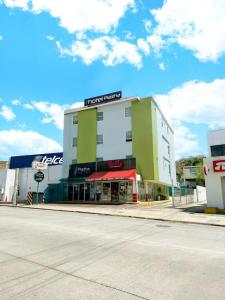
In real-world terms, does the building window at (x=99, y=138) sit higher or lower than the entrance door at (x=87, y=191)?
higher

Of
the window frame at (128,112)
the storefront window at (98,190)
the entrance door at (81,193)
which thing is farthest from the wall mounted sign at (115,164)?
the window frame at (128,112)

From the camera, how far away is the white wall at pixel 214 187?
2408cm

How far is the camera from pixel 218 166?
78.7 ft

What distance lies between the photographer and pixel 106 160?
3988cm

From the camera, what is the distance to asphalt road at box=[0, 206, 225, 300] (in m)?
5.28

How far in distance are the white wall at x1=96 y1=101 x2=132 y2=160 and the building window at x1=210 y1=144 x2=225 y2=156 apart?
13577 millimetres

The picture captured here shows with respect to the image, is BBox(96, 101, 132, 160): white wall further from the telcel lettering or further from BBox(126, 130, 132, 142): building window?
the telcel lettering

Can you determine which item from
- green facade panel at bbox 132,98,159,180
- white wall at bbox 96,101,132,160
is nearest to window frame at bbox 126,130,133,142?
white wall at bbox 96,101,132,160

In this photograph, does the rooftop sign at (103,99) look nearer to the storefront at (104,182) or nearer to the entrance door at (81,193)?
the storefront at (104,182)

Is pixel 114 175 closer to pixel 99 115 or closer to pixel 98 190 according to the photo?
pixel 98 190

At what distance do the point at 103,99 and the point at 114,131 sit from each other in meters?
6.14

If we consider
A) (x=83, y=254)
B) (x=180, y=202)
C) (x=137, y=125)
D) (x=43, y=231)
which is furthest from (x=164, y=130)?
(x=83, y=254)

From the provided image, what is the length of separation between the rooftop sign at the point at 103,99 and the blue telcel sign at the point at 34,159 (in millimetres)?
9956

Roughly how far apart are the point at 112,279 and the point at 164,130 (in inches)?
1656
